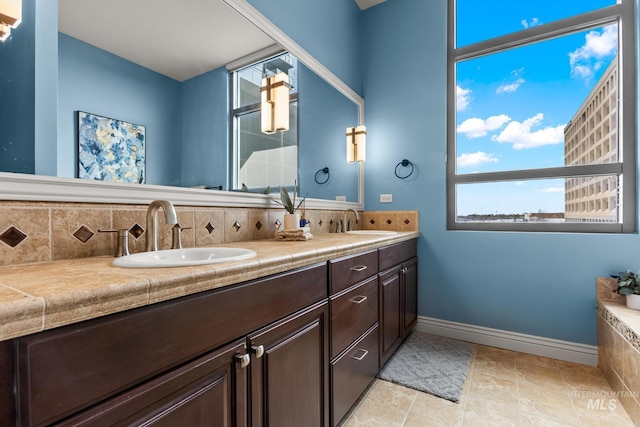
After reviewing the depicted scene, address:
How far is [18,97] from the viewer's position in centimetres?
86

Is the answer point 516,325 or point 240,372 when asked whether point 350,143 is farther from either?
point 240,372

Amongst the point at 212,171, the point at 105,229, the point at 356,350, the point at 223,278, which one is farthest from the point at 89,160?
the point at 356,350

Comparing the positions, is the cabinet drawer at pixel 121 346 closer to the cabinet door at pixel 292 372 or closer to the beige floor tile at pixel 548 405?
the cabinet door at pixel 292 372

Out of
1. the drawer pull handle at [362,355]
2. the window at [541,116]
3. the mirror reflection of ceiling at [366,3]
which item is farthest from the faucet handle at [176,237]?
the mirror reflection of ceiling at [366,3]

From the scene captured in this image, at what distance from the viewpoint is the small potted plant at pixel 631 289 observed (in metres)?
1.73

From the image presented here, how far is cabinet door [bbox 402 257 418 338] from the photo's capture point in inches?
Answer: 87.3

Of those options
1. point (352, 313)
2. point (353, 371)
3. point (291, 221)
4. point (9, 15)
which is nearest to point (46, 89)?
point (9, 15)

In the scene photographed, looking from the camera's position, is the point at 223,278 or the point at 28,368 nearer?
the point at 28,368

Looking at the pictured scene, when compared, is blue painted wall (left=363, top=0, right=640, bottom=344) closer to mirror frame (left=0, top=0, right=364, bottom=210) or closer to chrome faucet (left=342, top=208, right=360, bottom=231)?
chrome faucet (left=342, top=208, right=360, bottom=231)

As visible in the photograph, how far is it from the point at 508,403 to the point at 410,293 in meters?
0.90

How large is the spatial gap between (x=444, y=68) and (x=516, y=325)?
2074mm

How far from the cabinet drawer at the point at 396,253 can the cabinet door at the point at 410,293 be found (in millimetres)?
66

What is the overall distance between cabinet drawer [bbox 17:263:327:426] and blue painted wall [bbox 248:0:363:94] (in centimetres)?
166

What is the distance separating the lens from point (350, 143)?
8.47 feet
